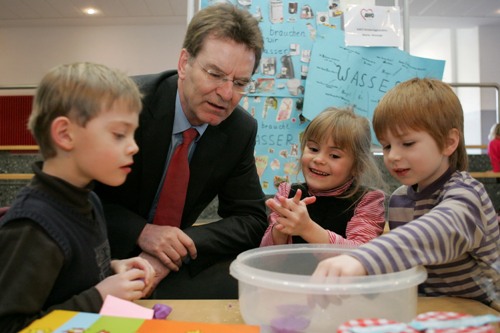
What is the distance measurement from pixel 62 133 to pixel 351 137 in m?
0.75

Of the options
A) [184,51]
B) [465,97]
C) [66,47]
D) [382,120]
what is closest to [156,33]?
[66,47]

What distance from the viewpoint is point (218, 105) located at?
3.78ft

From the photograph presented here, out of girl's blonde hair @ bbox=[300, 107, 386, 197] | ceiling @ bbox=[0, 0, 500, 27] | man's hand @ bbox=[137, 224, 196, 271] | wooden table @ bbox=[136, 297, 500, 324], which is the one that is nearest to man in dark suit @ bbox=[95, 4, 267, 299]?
man's hand @ bbox=[137, 224, 196, 271]

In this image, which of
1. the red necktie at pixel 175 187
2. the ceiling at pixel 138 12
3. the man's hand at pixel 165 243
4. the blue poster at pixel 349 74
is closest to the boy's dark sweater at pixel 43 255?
the man's hand at pixel 165 243

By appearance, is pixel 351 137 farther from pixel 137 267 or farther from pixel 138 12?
pixel 138 12

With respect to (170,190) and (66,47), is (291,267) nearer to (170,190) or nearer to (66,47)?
(170,190)

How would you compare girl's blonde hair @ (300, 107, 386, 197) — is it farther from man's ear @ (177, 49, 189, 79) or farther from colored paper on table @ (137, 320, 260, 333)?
colored paper on table @ (137, 320, 260, 333)

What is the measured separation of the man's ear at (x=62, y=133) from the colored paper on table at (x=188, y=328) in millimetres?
324

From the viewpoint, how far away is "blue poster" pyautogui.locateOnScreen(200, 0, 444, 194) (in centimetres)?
196

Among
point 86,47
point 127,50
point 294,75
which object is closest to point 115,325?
point 294,75

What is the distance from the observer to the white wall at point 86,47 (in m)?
6.62

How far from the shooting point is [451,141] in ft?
2.85

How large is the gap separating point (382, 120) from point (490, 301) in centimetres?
41

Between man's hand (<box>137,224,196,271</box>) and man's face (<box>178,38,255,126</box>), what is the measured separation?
334mm
